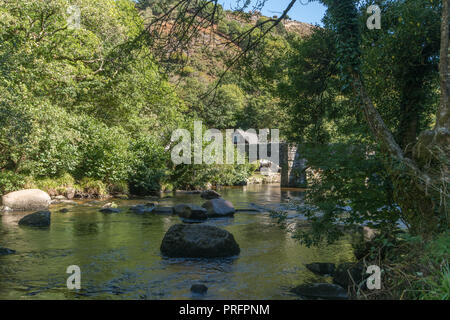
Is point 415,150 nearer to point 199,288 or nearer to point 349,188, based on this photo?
point 349,188

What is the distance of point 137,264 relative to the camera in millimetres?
8438

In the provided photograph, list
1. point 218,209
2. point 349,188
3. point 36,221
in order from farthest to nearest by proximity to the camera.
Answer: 1. point 218,209
2. point 36,221
3. point 349,188

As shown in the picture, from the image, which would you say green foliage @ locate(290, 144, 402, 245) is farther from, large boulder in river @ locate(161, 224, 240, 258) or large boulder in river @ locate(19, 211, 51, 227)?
large boulder in river @ locate(19, 211, 51, 227)

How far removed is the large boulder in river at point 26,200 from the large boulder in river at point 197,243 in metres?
9.47

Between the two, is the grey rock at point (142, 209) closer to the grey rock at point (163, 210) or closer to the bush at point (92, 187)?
the grey rock at point (163, 210)

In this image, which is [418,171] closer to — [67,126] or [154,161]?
[67,126]

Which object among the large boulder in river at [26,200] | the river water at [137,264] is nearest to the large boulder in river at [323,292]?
the river water at [137,264]

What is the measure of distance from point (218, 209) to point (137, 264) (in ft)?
24.5

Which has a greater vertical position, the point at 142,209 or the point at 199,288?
the point at 142,209

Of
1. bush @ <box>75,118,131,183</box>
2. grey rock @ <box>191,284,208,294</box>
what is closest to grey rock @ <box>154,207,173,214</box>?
bush @ <box>75,118,131,183</box>

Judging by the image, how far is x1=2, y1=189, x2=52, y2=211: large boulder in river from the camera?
16.0 meters

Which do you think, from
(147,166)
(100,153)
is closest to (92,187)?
(100,153)

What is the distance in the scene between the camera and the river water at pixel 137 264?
6.67 metres

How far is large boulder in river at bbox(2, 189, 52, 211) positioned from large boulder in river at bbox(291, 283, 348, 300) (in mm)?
13307
